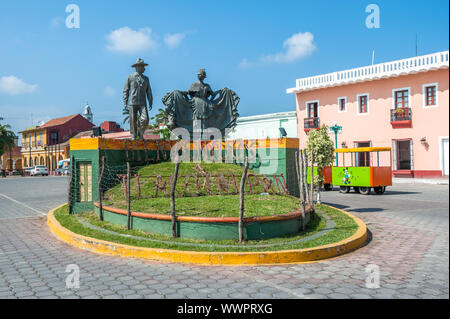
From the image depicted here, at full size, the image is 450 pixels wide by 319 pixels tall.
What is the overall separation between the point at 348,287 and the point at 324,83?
26089 mm

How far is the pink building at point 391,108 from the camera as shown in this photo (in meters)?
23.5

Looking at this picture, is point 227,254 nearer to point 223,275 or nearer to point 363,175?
point 223,275

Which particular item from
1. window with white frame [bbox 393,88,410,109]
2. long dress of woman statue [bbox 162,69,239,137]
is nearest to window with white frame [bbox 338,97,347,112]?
window with white frame [bbox 393,88,410,109]

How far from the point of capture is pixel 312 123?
1197 inches

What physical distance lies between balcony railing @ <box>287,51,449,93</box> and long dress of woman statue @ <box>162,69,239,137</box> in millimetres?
13559

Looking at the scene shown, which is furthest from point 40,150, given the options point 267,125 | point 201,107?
point 201,107

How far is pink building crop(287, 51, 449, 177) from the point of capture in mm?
23469

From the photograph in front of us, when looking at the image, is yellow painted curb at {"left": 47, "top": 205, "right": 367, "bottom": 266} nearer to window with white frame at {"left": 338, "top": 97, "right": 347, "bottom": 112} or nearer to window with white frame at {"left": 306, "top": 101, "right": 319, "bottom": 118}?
window with white frame at {"left": 338, "top": 97, "right": 347, "bottom": 112}

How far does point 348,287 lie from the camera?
4.76 metres

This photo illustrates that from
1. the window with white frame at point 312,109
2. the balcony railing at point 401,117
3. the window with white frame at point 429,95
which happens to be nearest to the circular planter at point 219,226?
the window with white frame at point 429,95

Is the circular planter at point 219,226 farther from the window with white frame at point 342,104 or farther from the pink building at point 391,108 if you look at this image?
the window with white frame at point 342,104

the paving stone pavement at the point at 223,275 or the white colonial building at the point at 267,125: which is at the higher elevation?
the white colonial building at the point at 267,125

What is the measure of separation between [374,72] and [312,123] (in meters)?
6.03
